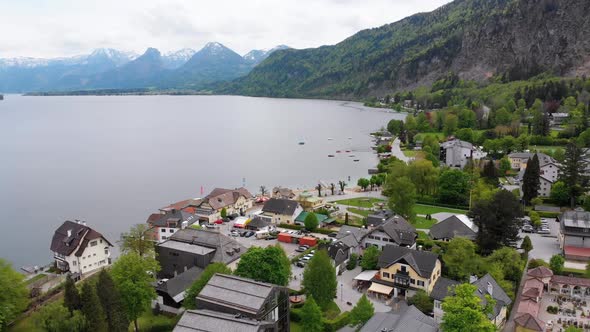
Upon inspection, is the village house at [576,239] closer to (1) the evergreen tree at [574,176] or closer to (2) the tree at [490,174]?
(1) the evergreen tree at [574,176]

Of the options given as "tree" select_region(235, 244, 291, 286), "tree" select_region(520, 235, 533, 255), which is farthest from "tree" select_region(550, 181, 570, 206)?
"tree" select_region(235, 244, 291, 286)

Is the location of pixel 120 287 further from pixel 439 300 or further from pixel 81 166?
pixel 81 166

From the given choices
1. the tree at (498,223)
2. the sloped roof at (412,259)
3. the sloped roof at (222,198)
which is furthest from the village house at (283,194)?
the tree at (498,223)

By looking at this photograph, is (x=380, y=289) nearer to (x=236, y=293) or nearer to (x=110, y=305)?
(x=236, y=293)

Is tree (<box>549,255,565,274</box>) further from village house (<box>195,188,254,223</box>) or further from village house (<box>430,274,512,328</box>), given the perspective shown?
village house (<box>195,188,254,223</box>)

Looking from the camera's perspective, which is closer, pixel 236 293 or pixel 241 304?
pixel 241 304

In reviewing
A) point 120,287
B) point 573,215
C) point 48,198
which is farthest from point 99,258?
point 573,215

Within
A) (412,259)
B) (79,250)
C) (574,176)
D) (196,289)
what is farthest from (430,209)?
(79,250)

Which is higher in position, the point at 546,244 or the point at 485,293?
the point at 485,293
